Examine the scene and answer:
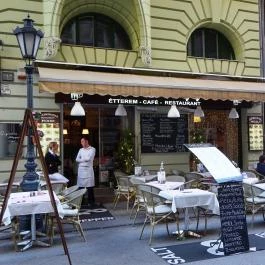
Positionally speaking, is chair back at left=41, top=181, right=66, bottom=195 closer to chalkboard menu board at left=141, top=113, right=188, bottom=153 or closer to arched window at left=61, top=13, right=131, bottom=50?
chalkboard menu board at left=141, top=113, right=188, bottom=153

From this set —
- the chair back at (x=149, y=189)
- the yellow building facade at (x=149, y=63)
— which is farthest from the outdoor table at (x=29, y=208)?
the yellow building facade at (x=149, y=63)

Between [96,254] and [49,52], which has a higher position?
[49,52]

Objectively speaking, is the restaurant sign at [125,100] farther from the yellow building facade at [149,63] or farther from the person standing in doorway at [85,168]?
the person standing in doorway at [85,168]

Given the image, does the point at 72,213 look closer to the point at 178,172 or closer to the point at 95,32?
the point at 178,172

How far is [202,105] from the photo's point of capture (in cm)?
1546

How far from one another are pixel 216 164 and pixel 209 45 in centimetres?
995

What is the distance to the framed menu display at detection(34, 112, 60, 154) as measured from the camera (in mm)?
12906

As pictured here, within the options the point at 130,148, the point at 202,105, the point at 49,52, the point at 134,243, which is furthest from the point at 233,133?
the point at 134,243

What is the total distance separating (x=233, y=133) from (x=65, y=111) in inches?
254

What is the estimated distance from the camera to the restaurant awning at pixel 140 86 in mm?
11281

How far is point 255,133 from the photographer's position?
1675 cm

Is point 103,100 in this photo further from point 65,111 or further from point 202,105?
point 202,105

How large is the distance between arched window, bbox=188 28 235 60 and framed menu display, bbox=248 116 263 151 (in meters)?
2.48

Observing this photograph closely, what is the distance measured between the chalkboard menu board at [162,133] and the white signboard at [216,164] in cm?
677
